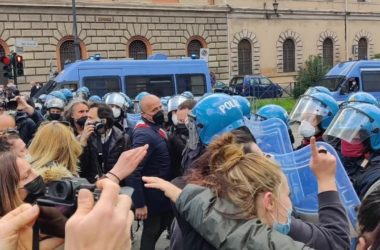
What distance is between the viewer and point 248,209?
1.76 meters

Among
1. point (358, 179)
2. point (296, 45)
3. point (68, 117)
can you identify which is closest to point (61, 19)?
point (296, 45)

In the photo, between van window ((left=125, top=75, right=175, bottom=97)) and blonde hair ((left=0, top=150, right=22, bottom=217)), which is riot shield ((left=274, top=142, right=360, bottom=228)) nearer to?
blonde hair ((left=0, top=150, right=22, bottom=217))

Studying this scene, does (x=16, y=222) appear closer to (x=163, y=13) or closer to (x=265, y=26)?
(x=163, y=13)

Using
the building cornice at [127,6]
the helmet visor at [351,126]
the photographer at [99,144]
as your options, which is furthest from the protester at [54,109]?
the building cornice at [127,6]

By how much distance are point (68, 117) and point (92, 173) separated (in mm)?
1500

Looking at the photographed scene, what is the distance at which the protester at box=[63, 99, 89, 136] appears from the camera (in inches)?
216

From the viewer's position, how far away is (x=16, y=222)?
58.4 inches

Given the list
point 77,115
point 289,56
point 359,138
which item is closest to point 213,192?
point 359,138

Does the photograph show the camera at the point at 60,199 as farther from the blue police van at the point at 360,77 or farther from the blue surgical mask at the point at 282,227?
the blue police van at the point at 360,77

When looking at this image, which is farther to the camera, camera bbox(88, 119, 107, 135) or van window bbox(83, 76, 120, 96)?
van window bbox(83, 76, 120, 96)

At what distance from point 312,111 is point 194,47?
26741mm

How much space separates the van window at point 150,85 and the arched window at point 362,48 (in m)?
27.1

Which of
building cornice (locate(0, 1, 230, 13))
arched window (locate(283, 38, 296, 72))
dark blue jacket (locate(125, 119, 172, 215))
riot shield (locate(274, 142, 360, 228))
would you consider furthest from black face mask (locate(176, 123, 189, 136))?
arched window (locate(283, 38, 296, 72))

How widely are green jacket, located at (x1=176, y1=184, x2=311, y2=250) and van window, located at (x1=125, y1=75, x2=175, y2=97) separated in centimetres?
1352
